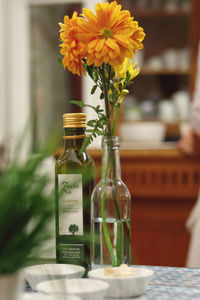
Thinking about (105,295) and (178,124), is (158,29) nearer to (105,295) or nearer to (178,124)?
(178,124)

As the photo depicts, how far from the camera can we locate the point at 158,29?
3.80m

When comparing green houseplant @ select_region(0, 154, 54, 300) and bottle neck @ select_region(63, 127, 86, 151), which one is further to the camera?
bottle neck @ select_region(63, 127, 86, 151)

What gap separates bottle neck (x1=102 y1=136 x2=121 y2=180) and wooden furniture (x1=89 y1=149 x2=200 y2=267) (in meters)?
1.68

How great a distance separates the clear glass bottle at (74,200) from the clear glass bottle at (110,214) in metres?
0.02

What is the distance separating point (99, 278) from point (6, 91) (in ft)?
8.03

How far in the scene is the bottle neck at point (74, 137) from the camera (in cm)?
89

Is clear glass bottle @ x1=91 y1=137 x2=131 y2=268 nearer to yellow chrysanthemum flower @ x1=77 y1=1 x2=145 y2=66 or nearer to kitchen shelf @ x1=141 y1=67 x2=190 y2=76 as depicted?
yellow chrysanthemum flower @ x1=77 y1=1 x2=145 y2=66

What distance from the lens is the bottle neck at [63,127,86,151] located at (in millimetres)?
893

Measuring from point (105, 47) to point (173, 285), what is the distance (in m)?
0.39

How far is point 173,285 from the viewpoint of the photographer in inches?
33.8

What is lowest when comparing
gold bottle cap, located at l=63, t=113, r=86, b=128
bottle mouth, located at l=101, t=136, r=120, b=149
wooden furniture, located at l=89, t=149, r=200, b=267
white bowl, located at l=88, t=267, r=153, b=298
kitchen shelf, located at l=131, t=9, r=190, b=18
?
wooden furniture, located at l=89, t=149, r=200, b=267

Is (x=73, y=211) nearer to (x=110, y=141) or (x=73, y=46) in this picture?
(x=110, y=141)

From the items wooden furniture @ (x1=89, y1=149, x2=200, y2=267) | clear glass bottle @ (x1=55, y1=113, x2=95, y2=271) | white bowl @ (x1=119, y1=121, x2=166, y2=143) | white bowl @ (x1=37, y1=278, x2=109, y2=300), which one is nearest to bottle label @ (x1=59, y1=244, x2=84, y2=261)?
clear glass bottle @ (x1=55, y1=113, x2=95, y2=271)

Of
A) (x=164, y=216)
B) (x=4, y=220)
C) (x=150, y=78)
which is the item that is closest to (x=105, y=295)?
(x=4, y=220)
